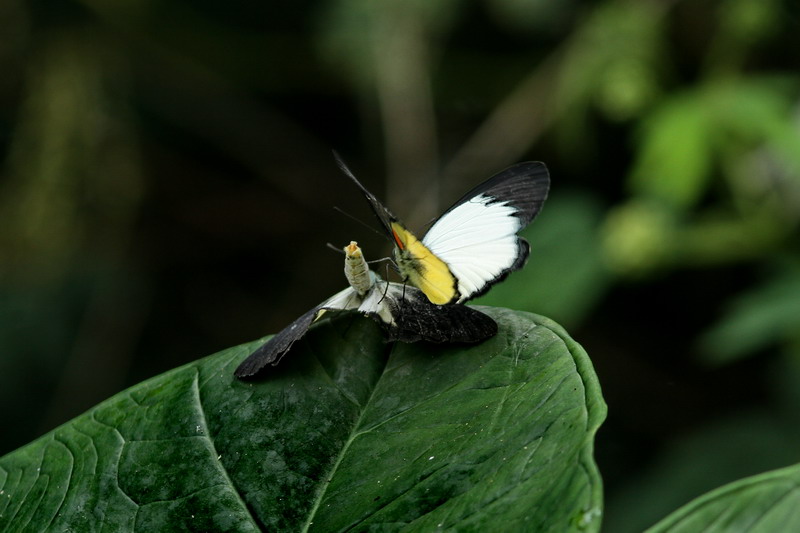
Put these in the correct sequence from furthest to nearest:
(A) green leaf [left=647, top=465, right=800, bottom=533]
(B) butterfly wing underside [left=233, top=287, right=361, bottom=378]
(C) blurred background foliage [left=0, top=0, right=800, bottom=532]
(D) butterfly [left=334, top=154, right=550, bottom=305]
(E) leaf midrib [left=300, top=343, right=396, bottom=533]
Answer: (C) blurred background foliage [left=0, top=0, right=800, bottom=532]
(D) butterfly [left=334, top=154, right=550, bottom=305]
(B) butterfly wing underside [left=233, top=287, right=361, bottom=378]
(E) leaf midrib [left=300, top=343, right=396, bottom=533]
(A) green leaf [left=647, top=465, right=800, bottom=533]

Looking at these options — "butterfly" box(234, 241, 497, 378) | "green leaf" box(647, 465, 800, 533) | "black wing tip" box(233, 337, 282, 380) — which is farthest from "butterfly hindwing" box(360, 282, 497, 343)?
"green leaf" box(647, 465, 800, 533)

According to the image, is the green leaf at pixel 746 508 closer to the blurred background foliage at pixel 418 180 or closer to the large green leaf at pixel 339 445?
the large green leaf at pixel 339 445

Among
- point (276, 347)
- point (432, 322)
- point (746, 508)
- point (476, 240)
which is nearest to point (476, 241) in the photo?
point (476, 240)

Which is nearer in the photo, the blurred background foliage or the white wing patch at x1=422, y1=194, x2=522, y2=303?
the white wing patch at x1=422, y1=194, x2=522, y2=303

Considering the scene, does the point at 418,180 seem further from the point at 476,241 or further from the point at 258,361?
the point at 258,361

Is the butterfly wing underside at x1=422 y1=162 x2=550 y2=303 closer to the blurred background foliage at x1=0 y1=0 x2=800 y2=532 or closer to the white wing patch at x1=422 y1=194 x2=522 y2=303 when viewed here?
the white wing patch at x1=422 y1=194 x2=522 y2=303

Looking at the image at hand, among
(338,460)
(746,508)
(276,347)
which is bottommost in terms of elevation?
(746,508)

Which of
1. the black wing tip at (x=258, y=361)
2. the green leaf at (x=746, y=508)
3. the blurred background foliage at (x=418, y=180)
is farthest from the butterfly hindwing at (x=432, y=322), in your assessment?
the blurred background foliage at (x=418, y=180)
